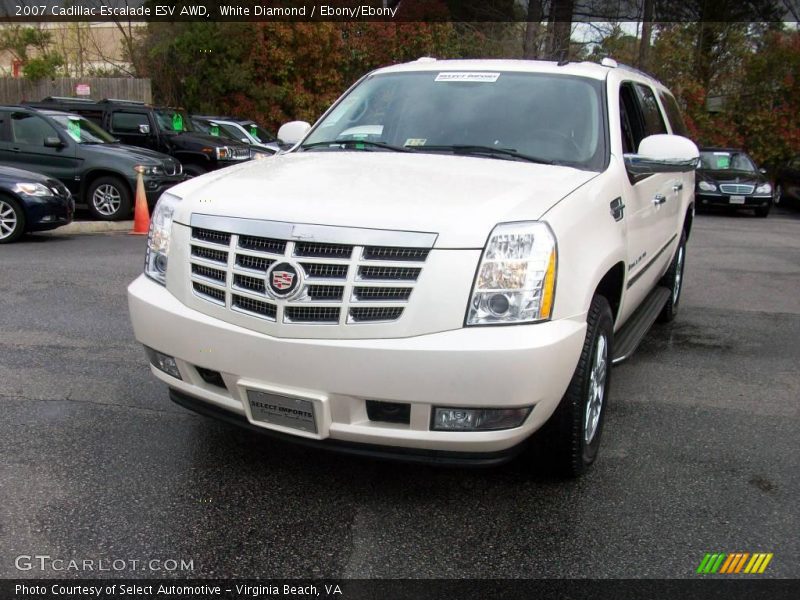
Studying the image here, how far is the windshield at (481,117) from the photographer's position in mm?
A: 4133

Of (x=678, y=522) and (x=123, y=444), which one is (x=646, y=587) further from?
(x=123, y=444)

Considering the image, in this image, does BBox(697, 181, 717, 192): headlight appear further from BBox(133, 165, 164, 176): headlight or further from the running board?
the running board

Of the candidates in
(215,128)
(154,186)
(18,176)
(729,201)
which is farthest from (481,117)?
(729,201)

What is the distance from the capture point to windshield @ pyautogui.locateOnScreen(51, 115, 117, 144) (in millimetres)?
12633

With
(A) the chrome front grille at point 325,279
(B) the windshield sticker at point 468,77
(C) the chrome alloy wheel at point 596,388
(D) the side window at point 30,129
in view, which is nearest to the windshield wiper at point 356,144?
(B) the windshield sticker at point 468,77

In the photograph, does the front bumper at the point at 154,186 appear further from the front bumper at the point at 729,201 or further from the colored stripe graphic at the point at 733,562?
the front bumper at the point at 729,201

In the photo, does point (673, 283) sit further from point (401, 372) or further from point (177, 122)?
point (177, 122)

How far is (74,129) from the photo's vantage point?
1280 cm

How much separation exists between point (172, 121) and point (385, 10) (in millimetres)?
11589

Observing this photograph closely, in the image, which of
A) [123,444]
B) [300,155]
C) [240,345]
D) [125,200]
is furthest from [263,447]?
[125,200]

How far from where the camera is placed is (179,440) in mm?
3945

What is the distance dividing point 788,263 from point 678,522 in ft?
26.5

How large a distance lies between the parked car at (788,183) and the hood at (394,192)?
59.8ft

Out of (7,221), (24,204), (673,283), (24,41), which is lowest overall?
(7,221)
